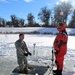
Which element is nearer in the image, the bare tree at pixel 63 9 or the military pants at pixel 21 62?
the military pants at pixel 21 62

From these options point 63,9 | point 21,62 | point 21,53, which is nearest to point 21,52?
point 21,53

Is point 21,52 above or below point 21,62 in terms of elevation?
above

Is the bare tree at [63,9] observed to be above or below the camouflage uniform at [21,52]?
above

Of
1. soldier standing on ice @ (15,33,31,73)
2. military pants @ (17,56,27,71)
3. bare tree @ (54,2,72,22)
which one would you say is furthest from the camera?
bare tree @ (54,2,72,22)

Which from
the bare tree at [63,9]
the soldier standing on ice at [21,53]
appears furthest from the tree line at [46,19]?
the soldier standing on ice at [21,53]

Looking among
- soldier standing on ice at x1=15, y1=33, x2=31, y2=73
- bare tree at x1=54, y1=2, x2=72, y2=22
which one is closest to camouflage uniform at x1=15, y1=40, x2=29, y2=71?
soldier standing on ice at x1=15, y1=33, x2=31, y2=73

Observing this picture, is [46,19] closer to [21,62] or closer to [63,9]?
[63,9]

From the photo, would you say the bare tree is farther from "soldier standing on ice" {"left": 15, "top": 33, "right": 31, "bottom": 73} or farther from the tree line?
"soldier standing on ice" {"left": 15, "top": 33, "right": 31, "bottom": 73}

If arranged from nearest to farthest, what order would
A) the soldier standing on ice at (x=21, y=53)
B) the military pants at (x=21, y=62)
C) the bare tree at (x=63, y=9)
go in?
the soldier standing on ice at (x=21, y=53), the military pants at (x=21, y=62), the bare tree at (x=63, y=9)

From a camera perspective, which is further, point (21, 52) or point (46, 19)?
point (46, 19)

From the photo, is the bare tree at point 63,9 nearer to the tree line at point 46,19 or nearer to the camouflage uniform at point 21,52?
the tree line at point 46,19

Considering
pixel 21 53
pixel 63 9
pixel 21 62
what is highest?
pixel 63 9

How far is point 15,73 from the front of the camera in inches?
224

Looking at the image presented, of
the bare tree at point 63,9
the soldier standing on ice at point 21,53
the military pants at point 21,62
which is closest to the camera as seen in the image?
the soldier standing on ice at point 21,53
